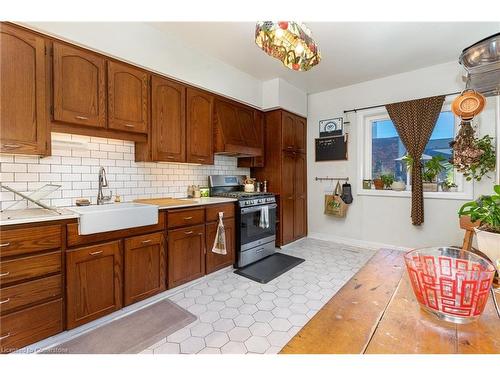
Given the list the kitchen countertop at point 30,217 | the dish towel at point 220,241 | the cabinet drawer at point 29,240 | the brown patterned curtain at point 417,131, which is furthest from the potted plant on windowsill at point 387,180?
the cabinet drawer at point 29,240

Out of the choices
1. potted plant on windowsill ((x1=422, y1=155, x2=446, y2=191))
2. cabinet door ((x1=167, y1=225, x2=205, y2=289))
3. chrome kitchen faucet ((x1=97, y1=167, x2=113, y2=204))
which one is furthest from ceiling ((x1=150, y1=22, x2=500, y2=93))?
cabinet door ((x1=167, y1=225, x2=205, y2=289))

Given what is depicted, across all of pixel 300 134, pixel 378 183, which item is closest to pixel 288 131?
pixel 300 134

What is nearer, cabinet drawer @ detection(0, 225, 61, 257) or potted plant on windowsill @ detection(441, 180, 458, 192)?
cabinet drawer @ detection(0, 225, 61, 257)

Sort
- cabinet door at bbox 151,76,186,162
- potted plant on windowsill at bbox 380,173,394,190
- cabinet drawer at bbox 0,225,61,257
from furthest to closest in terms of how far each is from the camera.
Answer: potted plant on windowsill at bbox 380,173,394,190 → cabinet door at bbox 151,76,186,162 → cabinet drawer at bbox 0,225,61,257

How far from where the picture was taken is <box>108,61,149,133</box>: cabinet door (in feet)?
6.82

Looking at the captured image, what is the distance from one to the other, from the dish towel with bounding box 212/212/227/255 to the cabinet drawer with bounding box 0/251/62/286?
4.48 ft

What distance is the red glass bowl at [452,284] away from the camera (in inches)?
24.0

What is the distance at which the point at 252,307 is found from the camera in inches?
79.9

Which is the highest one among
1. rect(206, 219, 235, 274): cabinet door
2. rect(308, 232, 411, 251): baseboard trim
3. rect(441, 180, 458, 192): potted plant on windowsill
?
rect(441, 180, 458, 192): potted plant on windowsill

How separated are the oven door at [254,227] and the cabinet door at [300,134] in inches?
47.0

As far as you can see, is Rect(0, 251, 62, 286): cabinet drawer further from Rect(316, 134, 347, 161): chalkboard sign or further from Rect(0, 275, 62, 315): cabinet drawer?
Rect(316, 134, 347, 161): chalkboard sign

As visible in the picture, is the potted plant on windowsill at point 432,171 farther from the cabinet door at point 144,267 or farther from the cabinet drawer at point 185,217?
the cabinet door at point 144,267

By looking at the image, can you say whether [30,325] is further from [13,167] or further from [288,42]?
[288,42]
